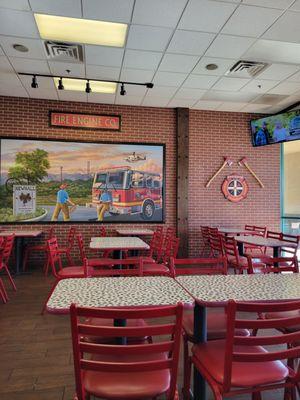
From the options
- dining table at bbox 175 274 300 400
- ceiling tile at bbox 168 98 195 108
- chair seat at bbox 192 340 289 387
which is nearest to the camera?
chair seat at bbox 192 340 289 387

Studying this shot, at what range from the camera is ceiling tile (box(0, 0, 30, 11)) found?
3.56 meters

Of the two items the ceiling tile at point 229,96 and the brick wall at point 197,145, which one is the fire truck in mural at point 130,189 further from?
the ceiling tile at point 229,96

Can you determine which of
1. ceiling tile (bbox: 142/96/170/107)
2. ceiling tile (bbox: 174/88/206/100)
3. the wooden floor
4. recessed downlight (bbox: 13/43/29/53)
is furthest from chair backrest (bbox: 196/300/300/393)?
ceiling tile (bbox: 142/96/170/107)

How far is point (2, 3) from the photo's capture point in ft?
11.7

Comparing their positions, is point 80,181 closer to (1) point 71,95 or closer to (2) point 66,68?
(1) point 71,95

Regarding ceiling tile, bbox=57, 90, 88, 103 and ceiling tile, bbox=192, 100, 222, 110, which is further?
ceiling tile, bbox=192, 100, 222, 110

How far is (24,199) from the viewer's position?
6.62 meters

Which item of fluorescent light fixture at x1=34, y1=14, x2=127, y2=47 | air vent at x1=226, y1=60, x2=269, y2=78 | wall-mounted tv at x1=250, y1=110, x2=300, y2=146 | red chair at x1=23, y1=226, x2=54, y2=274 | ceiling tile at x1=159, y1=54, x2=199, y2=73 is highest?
fluorescent light fixture at x1=34, y1=14, x2=127, y2=47

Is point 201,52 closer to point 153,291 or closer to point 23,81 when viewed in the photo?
point 23,81

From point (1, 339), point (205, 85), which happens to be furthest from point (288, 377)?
point (205, 85)

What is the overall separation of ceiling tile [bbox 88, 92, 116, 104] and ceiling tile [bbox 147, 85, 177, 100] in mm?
810

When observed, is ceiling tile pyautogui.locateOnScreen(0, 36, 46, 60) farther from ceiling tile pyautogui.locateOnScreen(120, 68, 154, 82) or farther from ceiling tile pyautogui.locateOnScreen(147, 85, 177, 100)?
ceiling tile pyautogui.locateOnScreen(147, 85, 177, 100)

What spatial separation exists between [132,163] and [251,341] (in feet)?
19.6

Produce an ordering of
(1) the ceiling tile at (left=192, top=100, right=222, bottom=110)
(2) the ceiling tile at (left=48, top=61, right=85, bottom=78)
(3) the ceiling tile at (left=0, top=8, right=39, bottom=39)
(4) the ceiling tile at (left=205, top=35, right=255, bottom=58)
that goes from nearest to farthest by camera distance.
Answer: (3) the ceiling tile at (left=0, top=8, right=39, bottom=39)
(4) the ceiling tile at (left=205, top=35, right=255, bottom=58)
(2) the ceiling tile at (left=48, top=61, right=85, bottom=78)
(1) the ceiling tile at (left=192, top=100, right=222, bottom=110)
